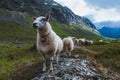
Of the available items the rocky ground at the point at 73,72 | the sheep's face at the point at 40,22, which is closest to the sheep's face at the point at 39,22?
the sheep's face at the point at 40,22

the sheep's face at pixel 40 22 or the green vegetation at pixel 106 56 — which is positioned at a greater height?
the sheep's face at pixel 40 22

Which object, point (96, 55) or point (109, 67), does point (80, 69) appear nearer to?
point (109, 67)

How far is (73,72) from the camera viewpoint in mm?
19859

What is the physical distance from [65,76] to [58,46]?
208 cm

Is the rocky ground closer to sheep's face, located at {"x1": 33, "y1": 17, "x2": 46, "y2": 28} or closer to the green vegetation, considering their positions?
sheep's face, located at {"x1": 33, "y1": 17, "x2": 46, "y2": 28}

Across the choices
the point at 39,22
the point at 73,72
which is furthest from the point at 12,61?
the point at 39,22

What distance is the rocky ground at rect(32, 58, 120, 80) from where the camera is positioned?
760 inches

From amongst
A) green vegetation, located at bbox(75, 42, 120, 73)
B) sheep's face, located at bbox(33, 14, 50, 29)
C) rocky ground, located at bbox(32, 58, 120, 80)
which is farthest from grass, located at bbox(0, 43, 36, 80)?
sheep's face, located at bbox(33, 14, 50, 29)

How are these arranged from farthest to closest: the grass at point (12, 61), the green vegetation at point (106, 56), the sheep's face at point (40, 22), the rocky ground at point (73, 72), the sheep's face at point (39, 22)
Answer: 1. the grass at point (12, 61)
2. the green vegetation at point (106, 56)
3. the rocky ground at point (73, 72)
4. the sheep's face at point (40, 22)
5. the sheep's face at point (39, 22)

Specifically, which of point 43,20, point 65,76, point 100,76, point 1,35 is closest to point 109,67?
point 100,76

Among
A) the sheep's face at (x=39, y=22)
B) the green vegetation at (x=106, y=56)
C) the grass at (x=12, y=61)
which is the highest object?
the sheep's face at (x=39, y=22)

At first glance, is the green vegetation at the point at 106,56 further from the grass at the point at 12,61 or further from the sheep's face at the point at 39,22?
the sheep's face at the point at 39,22

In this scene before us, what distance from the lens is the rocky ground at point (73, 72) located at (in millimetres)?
19297

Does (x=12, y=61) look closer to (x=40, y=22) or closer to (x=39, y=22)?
(x=40, y=22)
